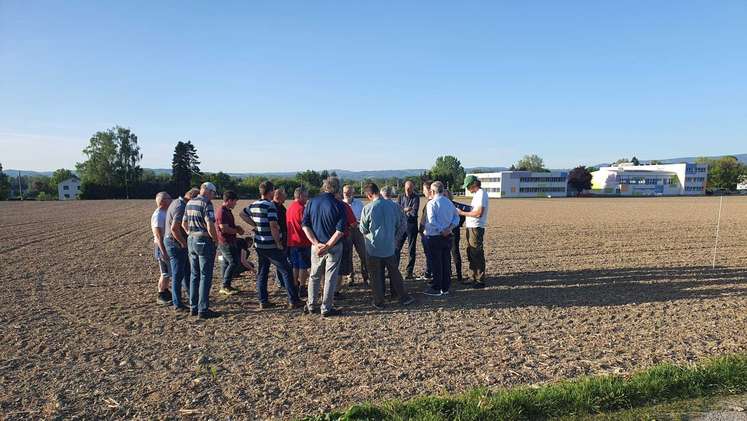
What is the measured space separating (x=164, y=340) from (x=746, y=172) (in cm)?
14692

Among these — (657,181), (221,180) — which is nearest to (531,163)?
(657,181)

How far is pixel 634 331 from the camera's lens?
5520 mm

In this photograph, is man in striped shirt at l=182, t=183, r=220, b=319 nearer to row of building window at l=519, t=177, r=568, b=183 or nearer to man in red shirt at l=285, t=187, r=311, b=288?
man in red shirt at l=285, t=187, r=311, b=288

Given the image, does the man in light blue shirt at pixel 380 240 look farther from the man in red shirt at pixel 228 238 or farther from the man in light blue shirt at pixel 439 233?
the man in red shirt at pixel 228 238

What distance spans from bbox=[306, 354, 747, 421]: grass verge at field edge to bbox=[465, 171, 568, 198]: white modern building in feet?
326

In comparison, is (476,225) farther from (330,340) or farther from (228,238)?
(228,238)

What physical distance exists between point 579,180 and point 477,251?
345 ft

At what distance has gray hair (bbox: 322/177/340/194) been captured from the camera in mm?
→ 6070

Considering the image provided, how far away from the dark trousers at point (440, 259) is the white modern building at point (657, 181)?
113 m

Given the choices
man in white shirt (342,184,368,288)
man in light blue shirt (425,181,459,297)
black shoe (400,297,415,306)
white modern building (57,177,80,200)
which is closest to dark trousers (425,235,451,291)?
man in light blue shirt (425,181,459,297)

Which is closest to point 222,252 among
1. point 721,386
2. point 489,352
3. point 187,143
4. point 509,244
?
point 489,352

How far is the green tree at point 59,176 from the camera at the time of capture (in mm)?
96213

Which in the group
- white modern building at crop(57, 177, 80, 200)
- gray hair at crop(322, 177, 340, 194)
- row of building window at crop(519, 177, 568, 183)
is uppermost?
row of building window at crop(519, 177, 568, 183)

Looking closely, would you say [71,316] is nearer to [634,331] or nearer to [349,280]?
[349,280]
